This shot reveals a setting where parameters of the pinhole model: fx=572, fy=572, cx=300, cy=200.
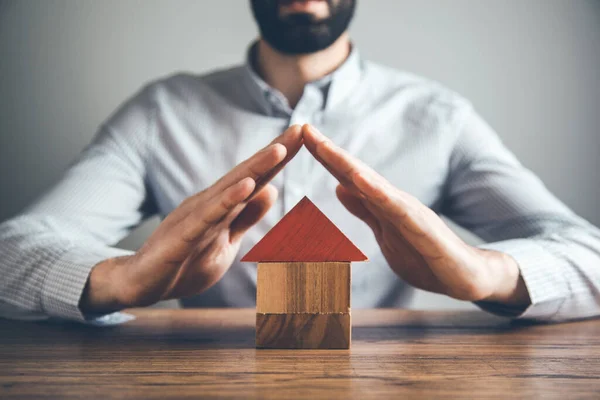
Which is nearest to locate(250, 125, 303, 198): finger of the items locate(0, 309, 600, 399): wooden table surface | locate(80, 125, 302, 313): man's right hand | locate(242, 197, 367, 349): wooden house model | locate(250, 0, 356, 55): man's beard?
locate(80, 125, 302, 313): man's right hand

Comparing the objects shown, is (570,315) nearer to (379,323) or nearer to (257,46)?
(379,323)

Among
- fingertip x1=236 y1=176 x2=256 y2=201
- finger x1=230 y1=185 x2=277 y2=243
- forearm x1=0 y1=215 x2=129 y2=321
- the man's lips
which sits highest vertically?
the man's lips

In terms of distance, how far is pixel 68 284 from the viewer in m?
0.86

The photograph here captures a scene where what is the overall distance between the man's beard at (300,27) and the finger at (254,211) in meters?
0.65

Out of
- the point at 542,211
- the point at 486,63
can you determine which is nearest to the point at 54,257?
the point at 542,211

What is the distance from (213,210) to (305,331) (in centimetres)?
18

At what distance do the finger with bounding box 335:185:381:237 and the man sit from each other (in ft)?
0.69

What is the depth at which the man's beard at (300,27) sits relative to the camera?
1.33m

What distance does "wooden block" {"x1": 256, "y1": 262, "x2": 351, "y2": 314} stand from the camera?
2.08 ft

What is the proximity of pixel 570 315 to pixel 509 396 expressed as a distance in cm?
54

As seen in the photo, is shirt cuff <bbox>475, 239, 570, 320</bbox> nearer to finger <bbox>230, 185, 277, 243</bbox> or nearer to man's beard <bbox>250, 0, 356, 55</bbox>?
finger <bbox>230, 185, 277, 243</bbox>

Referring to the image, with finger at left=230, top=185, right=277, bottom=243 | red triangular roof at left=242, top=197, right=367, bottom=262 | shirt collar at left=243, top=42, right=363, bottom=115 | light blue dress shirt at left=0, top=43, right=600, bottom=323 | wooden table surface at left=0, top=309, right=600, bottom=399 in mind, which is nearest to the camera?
wooden table surface at left=0, top=309, right=600, bottom=399

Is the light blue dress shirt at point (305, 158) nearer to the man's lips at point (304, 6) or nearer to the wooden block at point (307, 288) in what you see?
the man's lips at point (304, 6)

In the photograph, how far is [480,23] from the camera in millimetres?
1707
